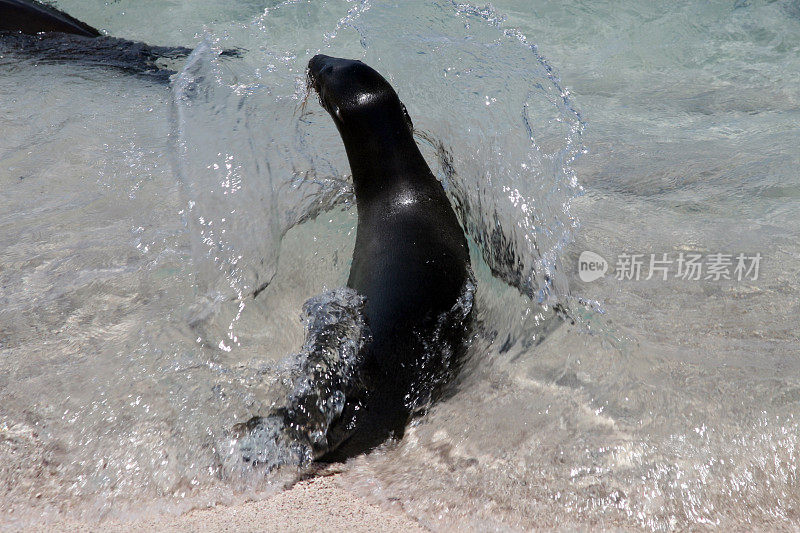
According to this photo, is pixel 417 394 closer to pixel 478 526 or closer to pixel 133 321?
pixel 478 526

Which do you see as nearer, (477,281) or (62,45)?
(477,281)

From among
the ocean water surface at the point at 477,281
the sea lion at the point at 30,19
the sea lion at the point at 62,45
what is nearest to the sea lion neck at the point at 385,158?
the ocean water surface at the point at 477,281

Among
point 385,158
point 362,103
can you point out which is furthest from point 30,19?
point 385,158

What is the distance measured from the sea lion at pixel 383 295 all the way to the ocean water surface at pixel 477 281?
0.34 feet

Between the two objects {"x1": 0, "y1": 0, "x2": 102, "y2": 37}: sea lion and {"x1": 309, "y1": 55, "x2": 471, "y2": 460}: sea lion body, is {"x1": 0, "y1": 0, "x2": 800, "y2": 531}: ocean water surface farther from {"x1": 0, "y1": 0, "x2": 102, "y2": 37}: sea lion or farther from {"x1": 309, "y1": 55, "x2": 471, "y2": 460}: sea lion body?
{"x1": 0, "y1": 0, "x2": 102, "y2": 37}: sea lion

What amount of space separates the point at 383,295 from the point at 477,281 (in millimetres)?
536

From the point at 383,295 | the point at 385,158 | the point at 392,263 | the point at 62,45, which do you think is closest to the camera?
the point at 383,295

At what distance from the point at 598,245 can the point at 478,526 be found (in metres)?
2.13

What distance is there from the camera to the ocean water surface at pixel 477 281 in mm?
2184

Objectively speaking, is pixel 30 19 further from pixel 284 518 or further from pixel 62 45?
pixel 284 518

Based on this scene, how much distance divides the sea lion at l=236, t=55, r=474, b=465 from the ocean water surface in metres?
0.10

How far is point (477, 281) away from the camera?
3078mm

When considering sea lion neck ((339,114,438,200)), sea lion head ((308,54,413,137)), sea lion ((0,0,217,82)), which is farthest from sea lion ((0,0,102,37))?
sea lion neck ((339,114,438,200))

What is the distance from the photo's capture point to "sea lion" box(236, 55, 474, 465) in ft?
7.83
